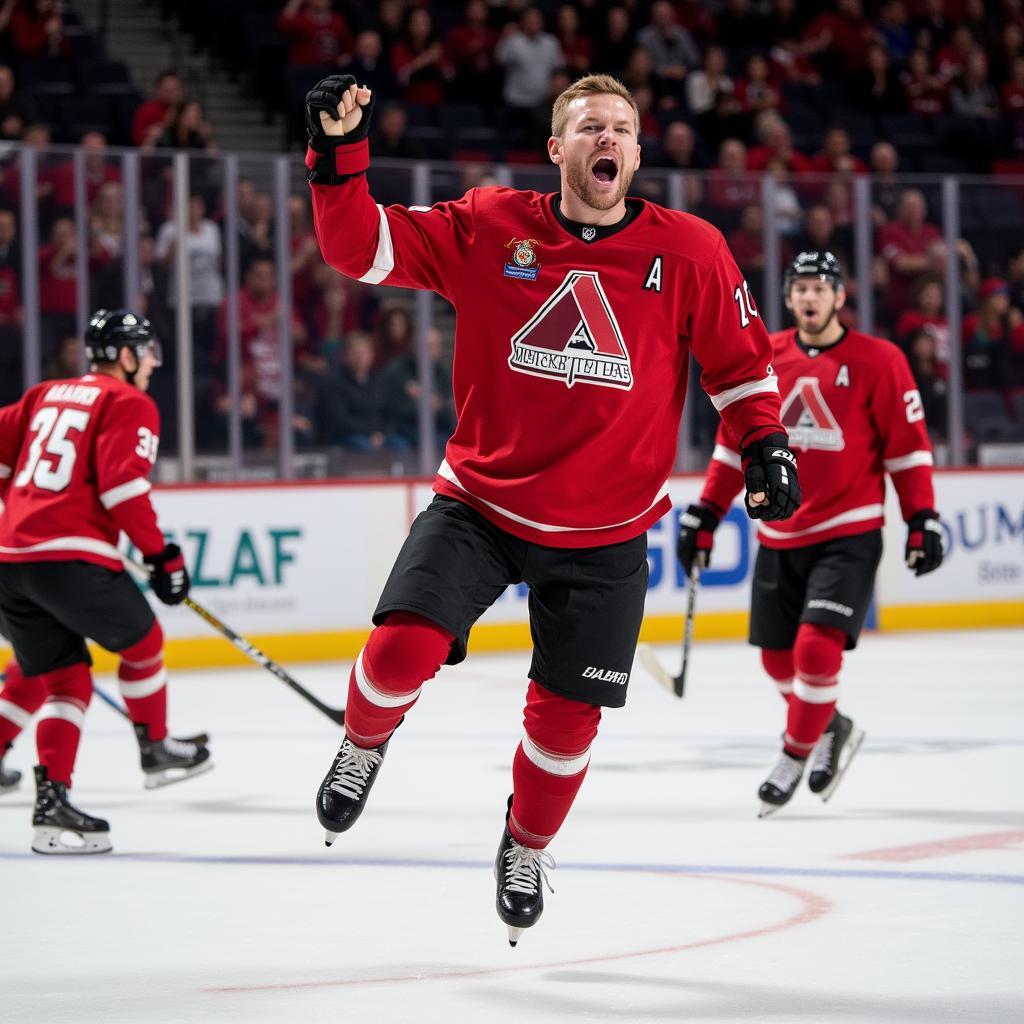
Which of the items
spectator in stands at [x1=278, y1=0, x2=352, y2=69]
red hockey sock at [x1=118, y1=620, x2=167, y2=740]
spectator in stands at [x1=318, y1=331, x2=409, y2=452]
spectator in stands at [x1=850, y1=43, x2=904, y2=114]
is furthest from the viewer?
spectator in stands at [x1=850, y1=43, x2=904, y2=114]

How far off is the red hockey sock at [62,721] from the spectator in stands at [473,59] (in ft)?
23.2

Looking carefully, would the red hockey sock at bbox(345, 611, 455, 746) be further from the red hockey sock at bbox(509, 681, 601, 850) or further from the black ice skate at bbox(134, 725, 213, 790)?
the black ice skate at bbox(134, 725, 213, 790)

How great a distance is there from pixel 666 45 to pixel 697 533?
741 cm

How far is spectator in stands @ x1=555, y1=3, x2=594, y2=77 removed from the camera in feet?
37.0

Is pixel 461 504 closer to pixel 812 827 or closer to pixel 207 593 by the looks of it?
pixel 812 827

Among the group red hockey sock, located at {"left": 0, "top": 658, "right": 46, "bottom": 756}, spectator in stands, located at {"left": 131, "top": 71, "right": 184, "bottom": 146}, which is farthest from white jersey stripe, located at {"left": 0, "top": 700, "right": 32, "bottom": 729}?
spectator in stands, located at {"left": 131, "top": 71, "right": 184, "bottom": 146}

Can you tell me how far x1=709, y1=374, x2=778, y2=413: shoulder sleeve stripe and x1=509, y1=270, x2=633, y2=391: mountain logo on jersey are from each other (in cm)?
24

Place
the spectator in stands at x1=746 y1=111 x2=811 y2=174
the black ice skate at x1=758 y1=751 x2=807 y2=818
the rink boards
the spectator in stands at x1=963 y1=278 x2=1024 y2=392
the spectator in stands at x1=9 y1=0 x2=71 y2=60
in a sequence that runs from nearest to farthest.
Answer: the black ice skate at x1=758 y1=751 x2=807 y2=818 < the rink boards < the spectator in stands at x1=963 y1=278 x2=1024 y2=392 < the spectator in stands at x1=9 y1=0 x2=71 y2=60 < the spectator in stands at x1=746 y1=111 x2=811 y2=174

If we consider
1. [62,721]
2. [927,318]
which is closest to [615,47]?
[927,318]

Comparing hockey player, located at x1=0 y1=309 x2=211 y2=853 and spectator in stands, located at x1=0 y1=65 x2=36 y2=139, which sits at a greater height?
spectator in stands, located at x1=0 y1=65 x2=36 y2=139

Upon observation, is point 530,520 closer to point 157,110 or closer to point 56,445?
point 56,445

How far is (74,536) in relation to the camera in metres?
4.57

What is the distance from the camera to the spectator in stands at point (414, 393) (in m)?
8.55

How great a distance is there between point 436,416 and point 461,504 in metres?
5.52
